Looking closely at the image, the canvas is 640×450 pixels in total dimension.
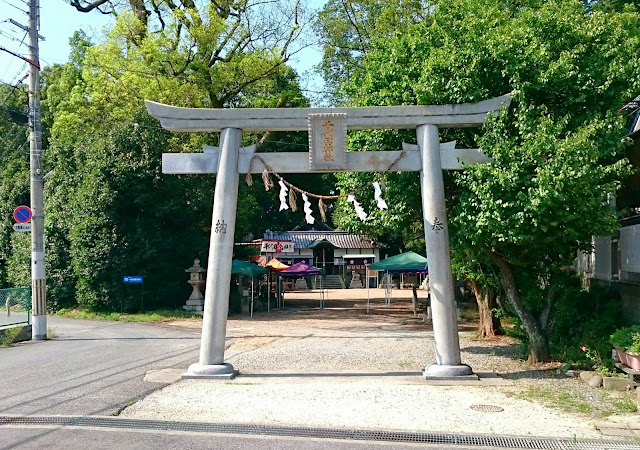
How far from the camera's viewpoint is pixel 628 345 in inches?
414

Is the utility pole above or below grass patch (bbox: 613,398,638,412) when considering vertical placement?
above

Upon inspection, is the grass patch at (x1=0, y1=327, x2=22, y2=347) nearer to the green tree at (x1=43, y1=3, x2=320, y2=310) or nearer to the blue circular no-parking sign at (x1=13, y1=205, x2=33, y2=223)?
the blue circular no-parking sign at (x1=13, y1=205, x2=33, y2=223)

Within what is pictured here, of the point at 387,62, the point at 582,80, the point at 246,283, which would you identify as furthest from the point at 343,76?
the point at 582,80

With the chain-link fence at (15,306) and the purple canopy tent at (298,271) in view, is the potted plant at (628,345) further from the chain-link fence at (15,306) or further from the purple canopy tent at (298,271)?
the purple canopy tent at (298,271)

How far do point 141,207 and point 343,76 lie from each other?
11.8 m

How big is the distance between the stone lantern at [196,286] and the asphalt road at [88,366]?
16.6 ft

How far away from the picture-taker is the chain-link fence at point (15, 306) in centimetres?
1875

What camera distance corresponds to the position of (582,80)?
12.1m

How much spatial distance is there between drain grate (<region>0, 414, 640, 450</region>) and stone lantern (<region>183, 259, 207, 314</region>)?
18.4 metres

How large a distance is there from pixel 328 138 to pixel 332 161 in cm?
44

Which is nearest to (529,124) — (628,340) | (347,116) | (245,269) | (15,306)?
(347,116)

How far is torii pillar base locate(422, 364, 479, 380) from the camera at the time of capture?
11688 millimetres

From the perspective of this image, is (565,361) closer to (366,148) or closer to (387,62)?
(366,148)

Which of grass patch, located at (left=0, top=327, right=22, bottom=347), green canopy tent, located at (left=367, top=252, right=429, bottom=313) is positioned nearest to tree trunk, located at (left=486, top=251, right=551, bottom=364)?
green canopy tent, located at (left=367, top=252, right=429, bottom=313)
